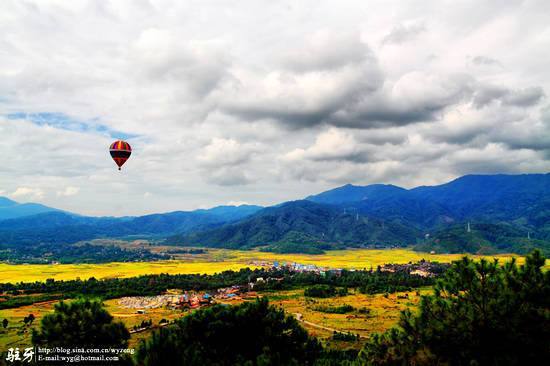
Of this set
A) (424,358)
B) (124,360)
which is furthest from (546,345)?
(124,360)

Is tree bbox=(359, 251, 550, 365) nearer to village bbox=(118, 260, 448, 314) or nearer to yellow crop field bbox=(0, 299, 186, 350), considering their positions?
yellow crop field bbox=(0, 299, 186, 350)

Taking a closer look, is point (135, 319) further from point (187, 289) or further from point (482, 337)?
point (482, 337)

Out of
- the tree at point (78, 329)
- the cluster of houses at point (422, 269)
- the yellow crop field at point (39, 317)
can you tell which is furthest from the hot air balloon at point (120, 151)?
the cluster of houses at point (422, 269)

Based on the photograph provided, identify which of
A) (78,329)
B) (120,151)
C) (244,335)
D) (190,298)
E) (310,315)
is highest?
(120,151)

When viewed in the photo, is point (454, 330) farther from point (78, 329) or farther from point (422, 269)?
point (422, 269)

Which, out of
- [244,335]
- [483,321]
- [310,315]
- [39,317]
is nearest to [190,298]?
[39,317]

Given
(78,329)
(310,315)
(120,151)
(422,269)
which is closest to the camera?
(78,329)

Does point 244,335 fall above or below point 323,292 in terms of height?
above
